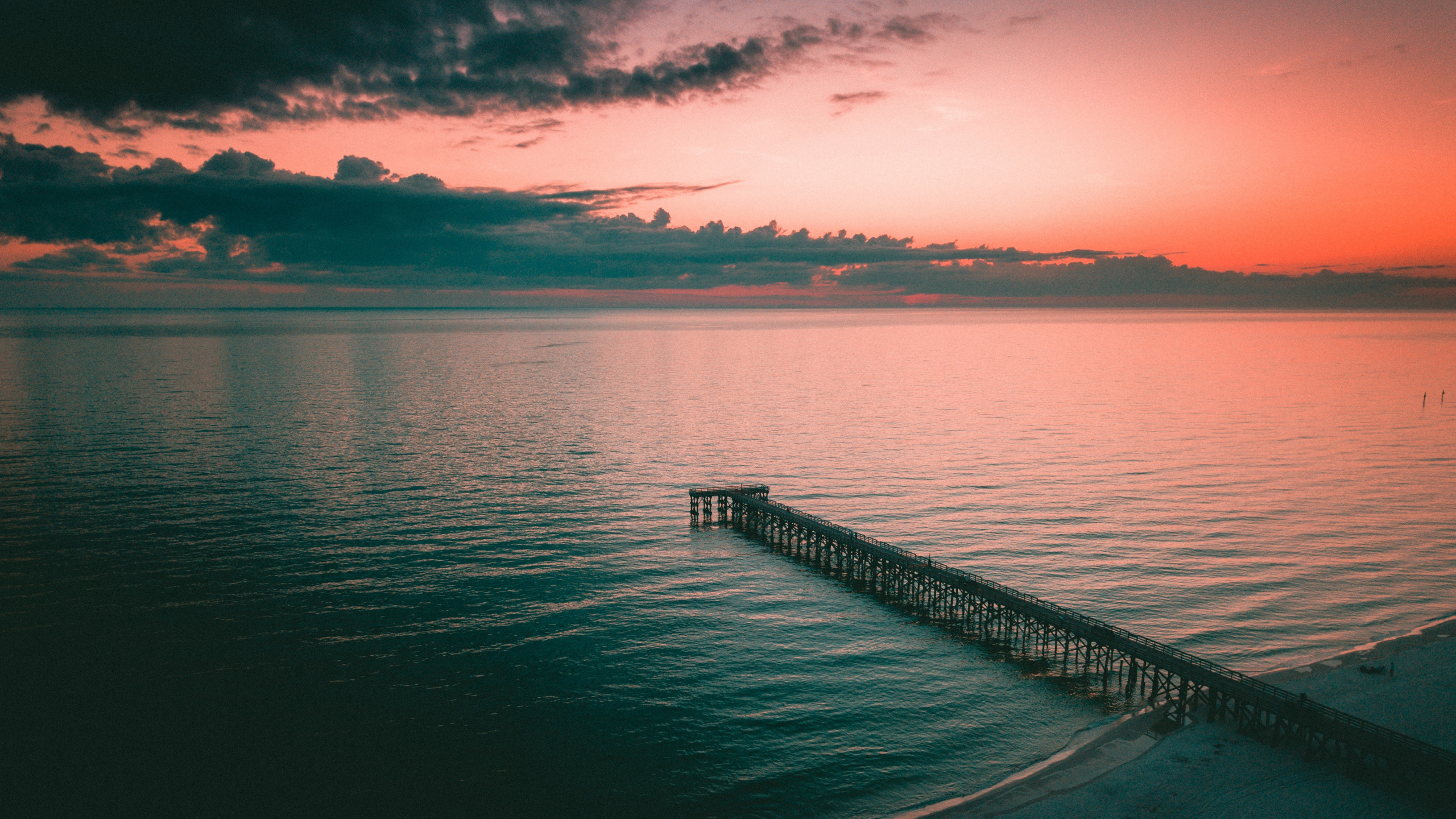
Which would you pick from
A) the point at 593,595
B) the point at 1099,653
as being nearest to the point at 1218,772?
the point at 1099,653

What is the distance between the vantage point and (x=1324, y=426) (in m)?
109

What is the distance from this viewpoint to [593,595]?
1908 inches

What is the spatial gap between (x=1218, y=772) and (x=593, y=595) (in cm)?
3474

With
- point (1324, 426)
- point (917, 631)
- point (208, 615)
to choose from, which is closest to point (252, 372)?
point (208, 615)

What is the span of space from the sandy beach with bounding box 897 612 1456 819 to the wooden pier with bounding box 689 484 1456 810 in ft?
3.85

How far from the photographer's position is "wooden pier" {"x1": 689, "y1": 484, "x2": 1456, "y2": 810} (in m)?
29.4

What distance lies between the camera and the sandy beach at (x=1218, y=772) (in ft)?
91.6

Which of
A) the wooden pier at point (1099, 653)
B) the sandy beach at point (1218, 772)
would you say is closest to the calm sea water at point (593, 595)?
the sandy beach at point (1218, 772)

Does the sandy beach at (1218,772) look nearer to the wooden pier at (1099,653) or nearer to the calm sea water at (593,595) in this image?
the wooden pier at (1099,653)

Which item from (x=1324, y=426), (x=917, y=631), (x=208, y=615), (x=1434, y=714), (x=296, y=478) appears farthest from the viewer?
(x=1324, y=426)

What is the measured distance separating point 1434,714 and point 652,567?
43.9m

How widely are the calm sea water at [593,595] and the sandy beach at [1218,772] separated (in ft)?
5.77

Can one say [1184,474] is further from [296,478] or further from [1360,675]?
[296,478]

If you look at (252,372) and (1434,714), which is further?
(252,372)
